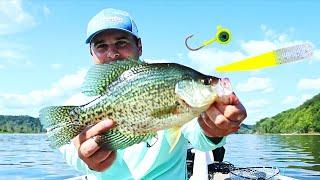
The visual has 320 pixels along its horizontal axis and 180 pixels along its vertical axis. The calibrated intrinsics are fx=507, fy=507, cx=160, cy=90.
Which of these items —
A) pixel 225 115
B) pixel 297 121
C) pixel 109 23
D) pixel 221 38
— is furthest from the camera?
pixel 297 121

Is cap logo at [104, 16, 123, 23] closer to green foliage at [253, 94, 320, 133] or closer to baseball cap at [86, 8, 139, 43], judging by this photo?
baseball cap at [86, 8, 139, 43]

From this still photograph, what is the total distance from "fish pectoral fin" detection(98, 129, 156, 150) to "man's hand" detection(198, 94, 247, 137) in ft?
1.32

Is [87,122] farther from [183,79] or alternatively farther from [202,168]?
[202,168]

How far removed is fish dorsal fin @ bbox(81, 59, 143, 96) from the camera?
140 inches

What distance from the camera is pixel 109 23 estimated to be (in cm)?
480

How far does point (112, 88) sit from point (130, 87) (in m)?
0.14

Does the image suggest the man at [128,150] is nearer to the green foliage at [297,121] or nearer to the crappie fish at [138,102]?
the crappie fish at [138,102]

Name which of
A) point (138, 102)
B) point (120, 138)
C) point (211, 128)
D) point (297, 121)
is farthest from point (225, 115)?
point (297, 121)

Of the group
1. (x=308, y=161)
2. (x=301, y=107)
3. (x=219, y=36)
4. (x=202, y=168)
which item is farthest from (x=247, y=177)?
(x=301, y=107)

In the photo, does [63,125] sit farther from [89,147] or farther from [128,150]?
[128,150]

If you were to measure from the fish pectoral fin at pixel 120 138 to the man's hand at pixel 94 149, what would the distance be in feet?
0.17

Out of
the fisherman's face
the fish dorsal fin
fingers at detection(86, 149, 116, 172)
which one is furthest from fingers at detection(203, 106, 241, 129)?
the fisherman's face

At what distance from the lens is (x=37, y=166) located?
33156 millimetres

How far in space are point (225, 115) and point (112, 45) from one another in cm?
191
